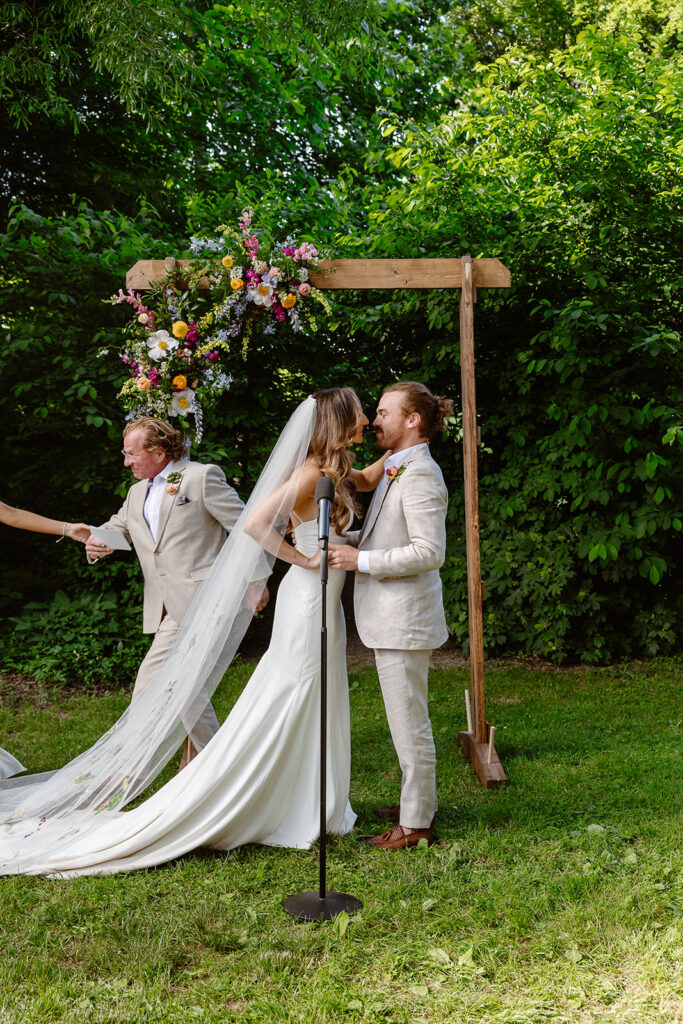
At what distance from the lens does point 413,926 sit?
3.13m

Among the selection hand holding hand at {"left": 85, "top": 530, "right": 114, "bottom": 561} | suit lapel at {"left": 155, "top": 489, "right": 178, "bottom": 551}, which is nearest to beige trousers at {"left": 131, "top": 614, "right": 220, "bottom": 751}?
suit lapel at {"left": 155, "top": 489, "right": 178, "bottom": 551}

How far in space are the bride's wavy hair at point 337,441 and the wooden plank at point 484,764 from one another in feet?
5.63

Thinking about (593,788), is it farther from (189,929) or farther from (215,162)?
(215,162)

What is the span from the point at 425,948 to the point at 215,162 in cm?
989

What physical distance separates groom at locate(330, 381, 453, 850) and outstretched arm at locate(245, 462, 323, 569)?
7.0 inches

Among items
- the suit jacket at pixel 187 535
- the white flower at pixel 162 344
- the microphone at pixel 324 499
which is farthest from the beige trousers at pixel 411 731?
the white flower at pixel 162 344

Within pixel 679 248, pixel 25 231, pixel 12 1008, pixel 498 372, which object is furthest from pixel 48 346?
pixel 12 1008

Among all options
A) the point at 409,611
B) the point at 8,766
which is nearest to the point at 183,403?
the point at 409,611

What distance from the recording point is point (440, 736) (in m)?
5.66

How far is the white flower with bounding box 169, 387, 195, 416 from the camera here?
488cm

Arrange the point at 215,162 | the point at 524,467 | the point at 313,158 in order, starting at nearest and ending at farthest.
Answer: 1. the point at 524,467
2. the point at 215,162
3. the point at 313,158

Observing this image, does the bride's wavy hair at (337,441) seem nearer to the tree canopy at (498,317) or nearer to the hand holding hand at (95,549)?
the hand holding hand at (95,549)

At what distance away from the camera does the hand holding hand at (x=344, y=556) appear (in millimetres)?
3820

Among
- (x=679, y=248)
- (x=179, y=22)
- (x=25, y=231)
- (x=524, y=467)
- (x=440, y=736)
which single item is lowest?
(x=440, y=736)
